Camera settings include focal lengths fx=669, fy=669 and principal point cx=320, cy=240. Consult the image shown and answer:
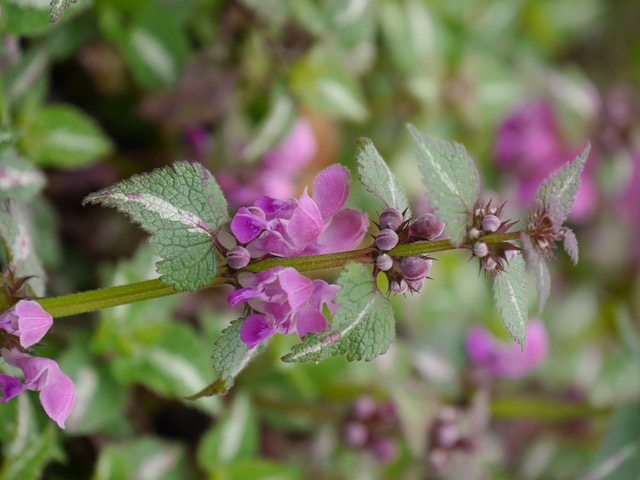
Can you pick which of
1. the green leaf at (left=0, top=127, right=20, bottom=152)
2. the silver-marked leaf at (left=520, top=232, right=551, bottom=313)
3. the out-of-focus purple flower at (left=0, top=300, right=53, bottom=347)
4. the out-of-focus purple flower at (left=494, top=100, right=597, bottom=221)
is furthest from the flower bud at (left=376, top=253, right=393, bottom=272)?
the out-of-focus purple flower at (left=494, top=100, right=597, bottom=221)

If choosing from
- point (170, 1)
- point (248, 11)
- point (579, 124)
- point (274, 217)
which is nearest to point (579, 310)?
point (579, 124)

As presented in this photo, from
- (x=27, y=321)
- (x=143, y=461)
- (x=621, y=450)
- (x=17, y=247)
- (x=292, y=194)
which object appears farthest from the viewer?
(x=292, y=194)

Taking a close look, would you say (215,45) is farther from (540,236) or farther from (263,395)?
(540,236)

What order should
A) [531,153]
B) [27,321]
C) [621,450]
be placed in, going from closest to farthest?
[27,321] → [621,450] → [531,153]

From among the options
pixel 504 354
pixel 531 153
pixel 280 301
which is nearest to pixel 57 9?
pixel 280 301

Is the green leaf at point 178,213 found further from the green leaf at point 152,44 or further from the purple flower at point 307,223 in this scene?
the green leaf at point 152,44

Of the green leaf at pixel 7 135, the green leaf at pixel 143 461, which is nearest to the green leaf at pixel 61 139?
the green leaf at pixel 7 135

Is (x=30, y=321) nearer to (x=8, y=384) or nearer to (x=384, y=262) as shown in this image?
(x=8, y=384)

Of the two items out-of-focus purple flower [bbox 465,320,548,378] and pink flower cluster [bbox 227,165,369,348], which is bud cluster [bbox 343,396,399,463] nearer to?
out-of-focus purple flower [bbox 465,320,548,378]
